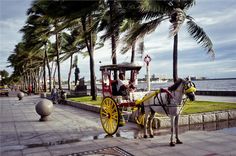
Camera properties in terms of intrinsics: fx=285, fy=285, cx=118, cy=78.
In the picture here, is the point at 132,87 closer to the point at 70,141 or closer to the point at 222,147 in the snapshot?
the point at 70,141

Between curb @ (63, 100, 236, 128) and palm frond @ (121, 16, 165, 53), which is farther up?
palm frond @ (121, 16, 165, 53)

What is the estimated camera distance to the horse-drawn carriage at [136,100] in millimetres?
7789

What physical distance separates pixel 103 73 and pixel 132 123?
8.26 feet

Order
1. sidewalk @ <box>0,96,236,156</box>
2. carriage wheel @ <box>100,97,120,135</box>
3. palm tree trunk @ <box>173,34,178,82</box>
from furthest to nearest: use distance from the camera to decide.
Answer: palm tree trunk @ <box>173,34,178,82</box> → carriage wheel @ <box>100,97,120,135</box> → sidewalk @ <box>0,96,236,156</box>

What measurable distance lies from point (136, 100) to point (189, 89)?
286 centimetres

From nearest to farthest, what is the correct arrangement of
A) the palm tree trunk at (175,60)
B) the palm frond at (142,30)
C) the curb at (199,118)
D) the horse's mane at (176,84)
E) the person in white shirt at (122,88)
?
the horse's mane at (176,84) → the person in white shirt at (122,88) → the curb at (199,118) → the palm tree trunk at (175,60) → the palm frond at (142,30)

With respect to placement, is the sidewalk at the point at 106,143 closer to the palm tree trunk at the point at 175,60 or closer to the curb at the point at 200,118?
the curb at the point at 200,118

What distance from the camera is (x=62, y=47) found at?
1831 inches

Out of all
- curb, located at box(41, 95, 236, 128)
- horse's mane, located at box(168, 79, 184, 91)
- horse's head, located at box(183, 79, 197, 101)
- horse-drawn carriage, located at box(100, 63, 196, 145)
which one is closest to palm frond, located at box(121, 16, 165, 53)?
horse-drawn carriage, located at box(100, 63, 196, 145)

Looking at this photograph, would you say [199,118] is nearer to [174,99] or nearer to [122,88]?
[122,88]

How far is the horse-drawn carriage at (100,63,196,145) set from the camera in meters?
7.79

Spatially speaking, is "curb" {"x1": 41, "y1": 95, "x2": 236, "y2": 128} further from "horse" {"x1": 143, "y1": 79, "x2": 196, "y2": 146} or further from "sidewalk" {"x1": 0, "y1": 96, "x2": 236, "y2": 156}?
"horse" {"x1": 143, "y1": 79, "x2": 196, "y2": 146}

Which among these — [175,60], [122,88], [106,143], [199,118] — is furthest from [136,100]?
[175,60]

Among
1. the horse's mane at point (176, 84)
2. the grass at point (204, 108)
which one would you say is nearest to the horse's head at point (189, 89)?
the horse's mane at point (176, 84)
